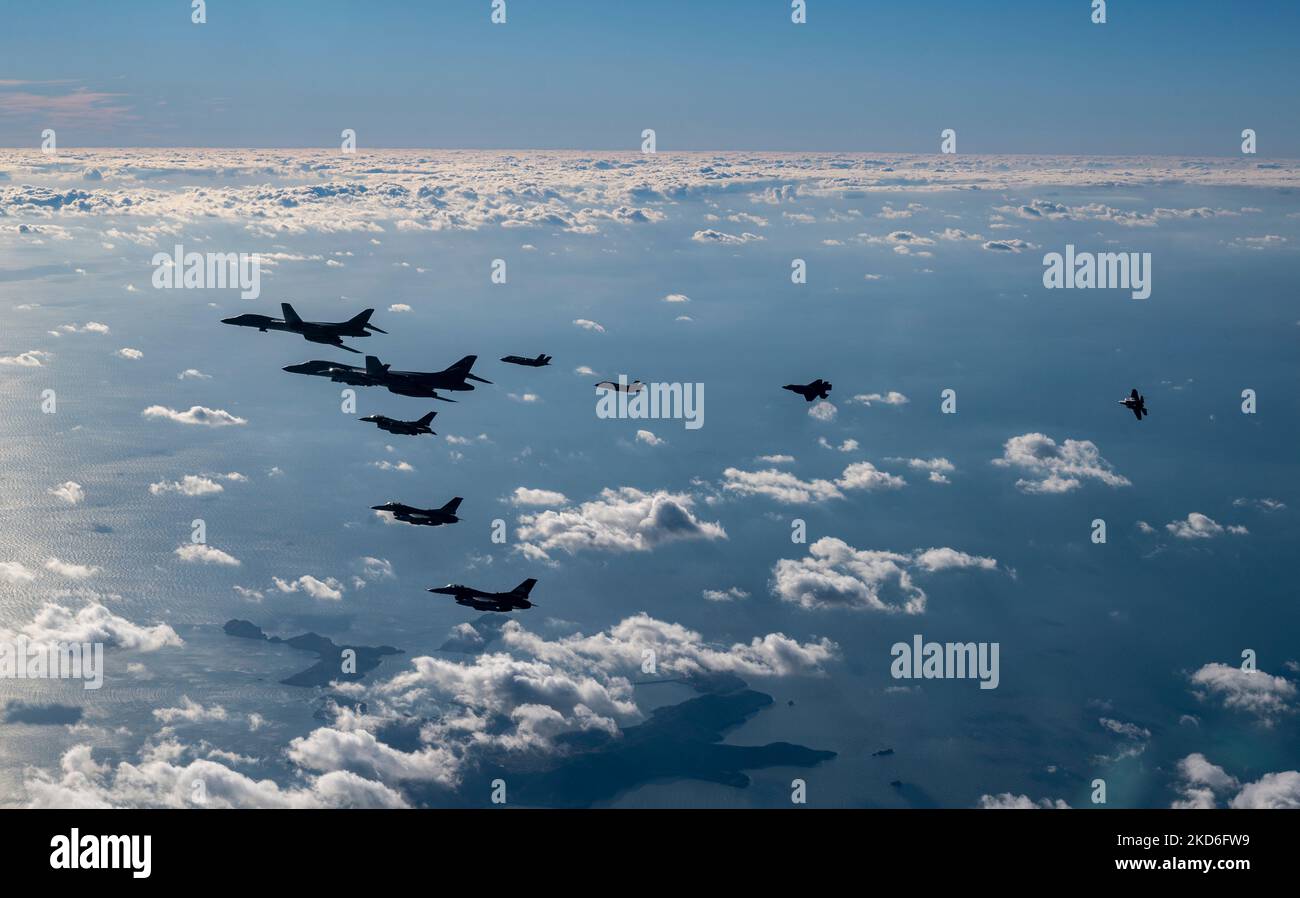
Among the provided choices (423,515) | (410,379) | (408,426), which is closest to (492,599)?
(423,515)

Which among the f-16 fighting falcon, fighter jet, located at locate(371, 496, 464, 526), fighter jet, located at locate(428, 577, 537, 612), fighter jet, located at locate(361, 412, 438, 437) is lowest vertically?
fighter jet, located at locate(428, 577, 537, 612)

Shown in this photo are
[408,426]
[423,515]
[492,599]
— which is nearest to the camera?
[408,426]

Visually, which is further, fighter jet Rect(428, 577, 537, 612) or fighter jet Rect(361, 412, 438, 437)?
fighter jet Rect(428, 577, 537, 612)

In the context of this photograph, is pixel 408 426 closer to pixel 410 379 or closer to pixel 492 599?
Result: pixel 410 379

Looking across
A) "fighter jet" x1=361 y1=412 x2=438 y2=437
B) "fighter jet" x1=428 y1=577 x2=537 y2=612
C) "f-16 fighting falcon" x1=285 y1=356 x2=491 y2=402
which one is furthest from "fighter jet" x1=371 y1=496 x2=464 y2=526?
"f-16 fighting falcon" x1=285 y1=356 x2=491 y2=402

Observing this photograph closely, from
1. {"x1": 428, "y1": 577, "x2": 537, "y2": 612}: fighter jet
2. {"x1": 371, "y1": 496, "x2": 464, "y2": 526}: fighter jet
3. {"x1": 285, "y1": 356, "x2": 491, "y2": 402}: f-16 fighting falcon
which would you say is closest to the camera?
{"x1": 285, "y1": 356, "x2": 491, "y2": 402}: f-16 fighting falcon

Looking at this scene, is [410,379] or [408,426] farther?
[408,426]

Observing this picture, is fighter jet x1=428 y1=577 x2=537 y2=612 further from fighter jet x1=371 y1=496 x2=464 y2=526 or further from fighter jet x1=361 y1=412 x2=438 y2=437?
fighter jet x1=361 y1=412 x2=438 y2=437

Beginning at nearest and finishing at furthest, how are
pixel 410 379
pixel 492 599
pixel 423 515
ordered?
pixel 410 379
pixel 423 515
pixel 492 599

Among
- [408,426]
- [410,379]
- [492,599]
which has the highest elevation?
[410,379]

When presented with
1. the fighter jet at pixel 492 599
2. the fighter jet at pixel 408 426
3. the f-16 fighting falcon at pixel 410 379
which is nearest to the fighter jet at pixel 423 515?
the fighter jet at pixel 492 599

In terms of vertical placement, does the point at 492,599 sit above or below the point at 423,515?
below
